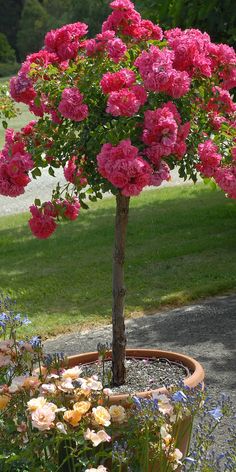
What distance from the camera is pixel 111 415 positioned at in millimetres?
3123

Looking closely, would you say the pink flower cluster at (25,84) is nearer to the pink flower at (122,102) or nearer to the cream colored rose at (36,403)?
the pink flower at (122,102)

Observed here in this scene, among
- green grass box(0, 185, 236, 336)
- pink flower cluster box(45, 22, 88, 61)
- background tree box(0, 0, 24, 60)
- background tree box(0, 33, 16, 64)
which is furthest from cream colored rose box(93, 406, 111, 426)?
background tree box(0, 0, 24, 60)

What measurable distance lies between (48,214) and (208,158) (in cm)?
91

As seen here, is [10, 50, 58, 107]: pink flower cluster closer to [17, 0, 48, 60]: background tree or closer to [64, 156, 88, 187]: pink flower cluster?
[64, 156, 88, 187]: pink flower cluster

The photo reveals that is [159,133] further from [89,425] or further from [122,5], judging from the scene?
[89,425]

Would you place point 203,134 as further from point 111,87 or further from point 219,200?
point 219,200

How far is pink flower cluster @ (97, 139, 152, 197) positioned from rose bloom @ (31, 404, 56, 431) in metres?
1.15

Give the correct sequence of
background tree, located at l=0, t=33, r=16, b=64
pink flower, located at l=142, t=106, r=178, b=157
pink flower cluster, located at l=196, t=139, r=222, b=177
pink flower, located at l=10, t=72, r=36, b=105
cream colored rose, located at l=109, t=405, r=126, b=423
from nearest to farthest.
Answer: cream colored rose, located at l=109, t=405, r=126, b=423
pink flower, located at l=142, t=106, r=178, b=157
pink flower cluster, located at l=196, t=139, r=222, b=177
pink flower, located at l=10, t=72, r=36, b=105
background tree, located at l=0, t=33, r=16, b=64

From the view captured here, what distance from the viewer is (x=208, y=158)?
4.07m

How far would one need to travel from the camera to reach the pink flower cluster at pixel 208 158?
405 centimetres

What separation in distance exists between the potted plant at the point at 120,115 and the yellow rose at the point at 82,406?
1.07 metres

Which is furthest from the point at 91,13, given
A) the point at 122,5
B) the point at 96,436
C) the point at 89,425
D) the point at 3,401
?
the point at 96,436

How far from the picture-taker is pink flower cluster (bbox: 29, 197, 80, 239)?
14.6 feet

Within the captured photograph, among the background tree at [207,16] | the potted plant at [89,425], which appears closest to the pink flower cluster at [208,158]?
the potted plant at [89,425]
